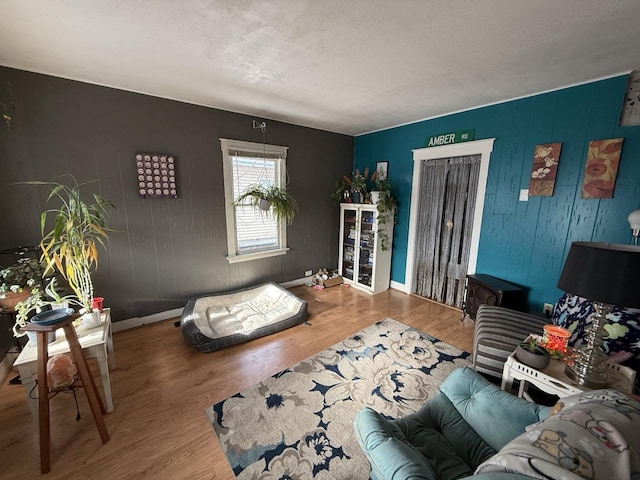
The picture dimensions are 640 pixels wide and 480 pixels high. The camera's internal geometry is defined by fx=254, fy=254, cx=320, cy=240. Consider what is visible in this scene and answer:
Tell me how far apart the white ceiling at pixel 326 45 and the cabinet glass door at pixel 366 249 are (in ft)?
5.92

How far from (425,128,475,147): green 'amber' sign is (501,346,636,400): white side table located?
249 centimetres

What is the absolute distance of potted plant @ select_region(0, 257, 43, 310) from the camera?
5.79 feet

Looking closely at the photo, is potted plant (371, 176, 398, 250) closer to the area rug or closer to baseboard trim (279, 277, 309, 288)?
baseboard trim (279, 277, 309, 288)

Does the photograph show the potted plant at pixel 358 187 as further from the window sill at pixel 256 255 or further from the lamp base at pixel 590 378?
the lamp base at pixel 590 378

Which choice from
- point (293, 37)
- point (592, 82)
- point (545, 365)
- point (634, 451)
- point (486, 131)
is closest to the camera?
point (634, 451)

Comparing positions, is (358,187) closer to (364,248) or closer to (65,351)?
(364,248)

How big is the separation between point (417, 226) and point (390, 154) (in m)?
1.19

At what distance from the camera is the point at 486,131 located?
9.50 ft

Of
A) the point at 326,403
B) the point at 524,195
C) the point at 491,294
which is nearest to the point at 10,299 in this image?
the point at 326,403

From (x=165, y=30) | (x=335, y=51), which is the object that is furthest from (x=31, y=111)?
(x=335, y=51)

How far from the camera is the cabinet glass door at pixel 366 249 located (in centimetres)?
399

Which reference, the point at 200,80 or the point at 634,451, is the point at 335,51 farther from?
the point at 634,451

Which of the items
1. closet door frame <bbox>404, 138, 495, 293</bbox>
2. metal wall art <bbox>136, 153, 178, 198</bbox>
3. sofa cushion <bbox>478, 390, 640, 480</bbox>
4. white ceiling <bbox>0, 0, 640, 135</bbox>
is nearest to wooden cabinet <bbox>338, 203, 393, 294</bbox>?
closet door frame <bbox>404, 138, 495, 293</bbox>

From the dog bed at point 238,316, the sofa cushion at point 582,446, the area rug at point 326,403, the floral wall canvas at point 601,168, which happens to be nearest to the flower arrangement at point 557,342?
the area rug at point 326,403
